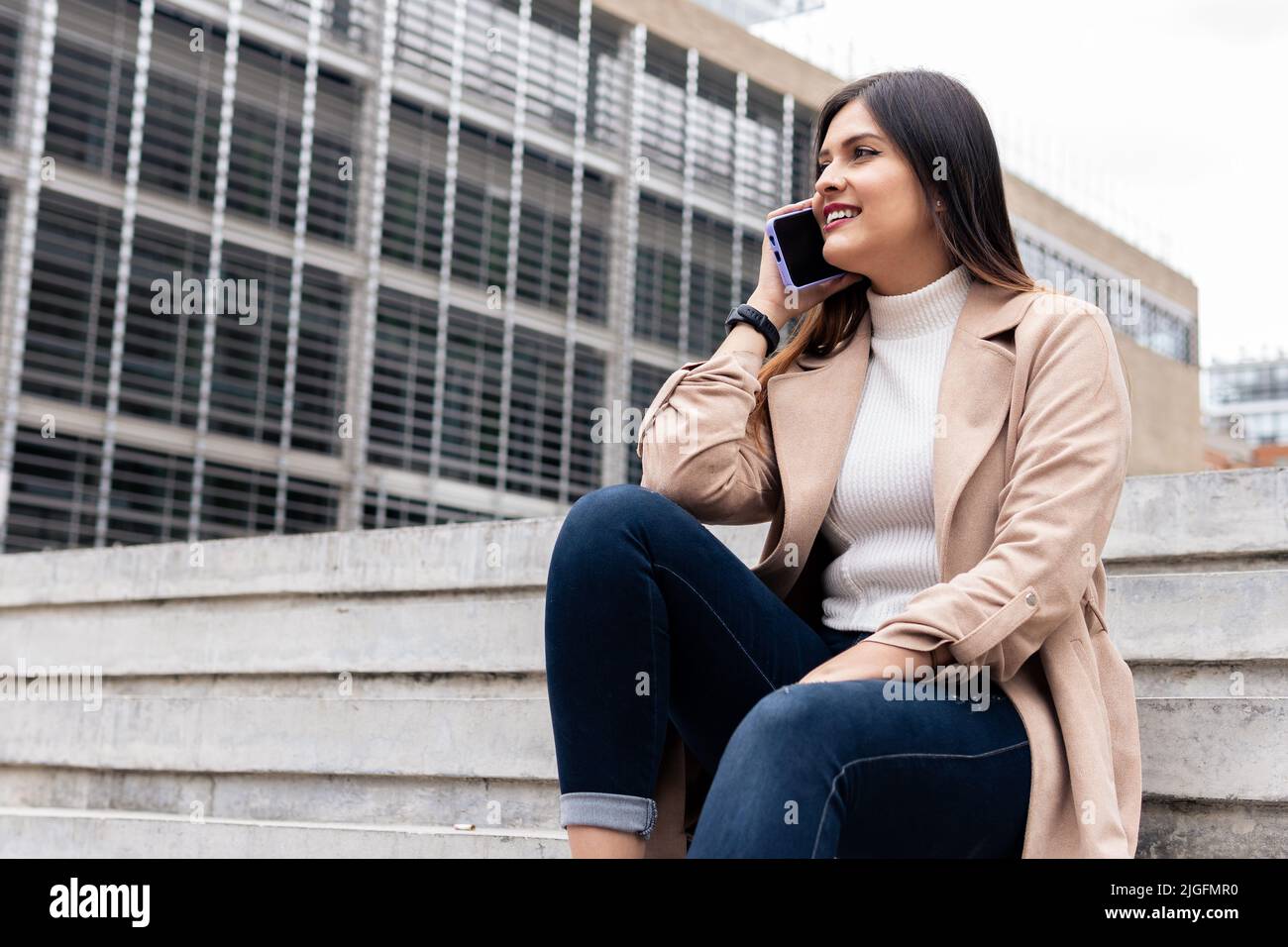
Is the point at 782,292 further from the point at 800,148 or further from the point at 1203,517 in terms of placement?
the point at 800,148

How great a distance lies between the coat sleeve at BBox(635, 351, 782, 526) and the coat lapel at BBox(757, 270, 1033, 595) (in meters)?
0.07

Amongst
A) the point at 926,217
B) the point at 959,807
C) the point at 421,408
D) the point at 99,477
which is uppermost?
the point at 421,408

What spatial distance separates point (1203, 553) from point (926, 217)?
3.74ft

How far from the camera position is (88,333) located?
13.4 m

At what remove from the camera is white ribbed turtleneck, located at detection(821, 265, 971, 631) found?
2.23 m

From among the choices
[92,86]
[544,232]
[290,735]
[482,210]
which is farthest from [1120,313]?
[290,735]

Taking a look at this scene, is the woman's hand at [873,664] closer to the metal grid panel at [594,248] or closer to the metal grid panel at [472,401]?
the metal grid panel at [472,401]

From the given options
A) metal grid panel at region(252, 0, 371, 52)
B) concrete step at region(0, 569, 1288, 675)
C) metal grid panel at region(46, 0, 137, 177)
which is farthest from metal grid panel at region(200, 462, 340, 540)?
concrete step at region(0, 569, 1288, 675)

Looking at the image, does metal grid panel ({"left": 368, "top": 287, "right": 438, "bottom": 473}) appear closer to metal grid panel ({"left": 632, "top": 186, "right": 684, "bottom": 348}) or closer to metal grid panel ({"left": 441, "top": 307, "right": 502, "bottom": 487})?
metal grid panel ({"left": 441, "top": 307, "right": 502, "bottom": 487})

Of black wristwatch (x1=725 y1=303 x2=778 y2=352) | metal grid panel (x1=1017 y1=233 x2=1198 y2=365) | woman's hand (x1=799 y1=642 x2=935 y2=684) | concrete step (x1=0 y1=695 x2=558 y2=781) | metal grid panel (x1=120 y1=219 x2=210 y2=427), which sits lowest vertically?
concrete step (x1=0 y1=695 x2=558 y2=781)

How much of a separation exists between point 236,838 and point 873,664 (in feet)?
7.63
